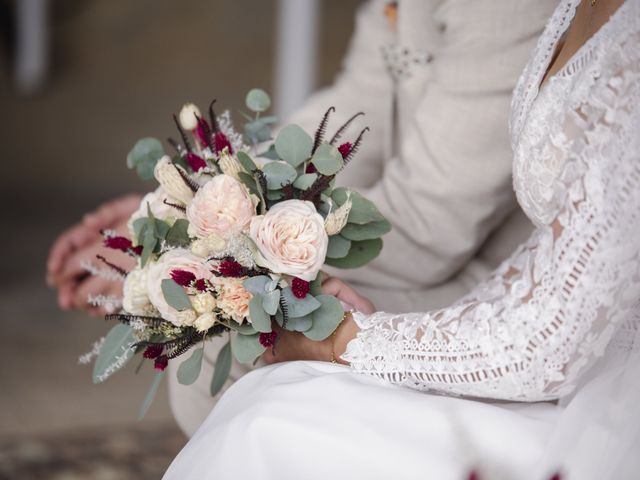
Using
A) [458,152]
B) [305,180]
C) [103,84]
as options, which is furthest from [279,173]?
[103,84]

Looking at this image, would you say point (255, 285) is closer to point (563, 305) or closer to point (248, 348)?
point (248, 348)

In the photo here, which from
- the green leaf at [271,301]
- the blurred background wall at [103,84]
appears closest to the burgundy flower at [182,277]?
the green leaf at [271,301]

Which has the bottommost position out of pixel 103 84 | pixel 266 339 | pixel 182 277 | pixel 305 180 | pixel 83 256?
pixel 103 84

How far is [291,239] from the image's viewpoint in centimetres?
110

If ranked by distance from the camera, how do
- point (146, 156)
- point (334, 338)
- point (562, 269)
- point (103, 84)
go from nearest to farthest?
point (562, 269), point (334, 338), point (146, 156), point (103, 84)

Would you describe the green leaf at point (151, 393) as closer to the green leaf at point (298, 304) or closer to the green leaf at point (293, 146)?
the green leaf at point (298, 304)

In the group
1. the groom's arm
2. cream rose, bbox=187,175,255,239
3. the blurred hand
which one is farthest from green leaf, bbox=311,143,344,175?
the blurred hand

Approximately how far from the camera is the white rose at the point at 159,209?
1.26 m

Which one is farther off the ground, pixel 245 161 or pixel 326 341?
pixel 245 161

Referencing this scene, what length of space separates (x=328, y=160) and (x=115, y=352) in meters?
0.45

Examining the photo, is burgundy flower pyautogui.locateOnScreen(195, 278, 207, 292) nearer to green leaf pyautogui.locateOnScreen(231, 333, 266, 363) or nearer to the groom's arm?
green leaf pyautogui.locateOnScreen(231, 333, 266, 363)

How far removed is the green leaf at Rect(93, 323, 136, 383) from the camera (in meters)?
1.23

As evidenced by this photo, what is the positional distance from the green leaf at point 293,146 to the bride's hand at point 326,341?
0.21m

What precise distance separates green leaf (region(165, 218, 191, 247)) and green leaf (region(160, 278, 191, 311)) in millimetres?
117
